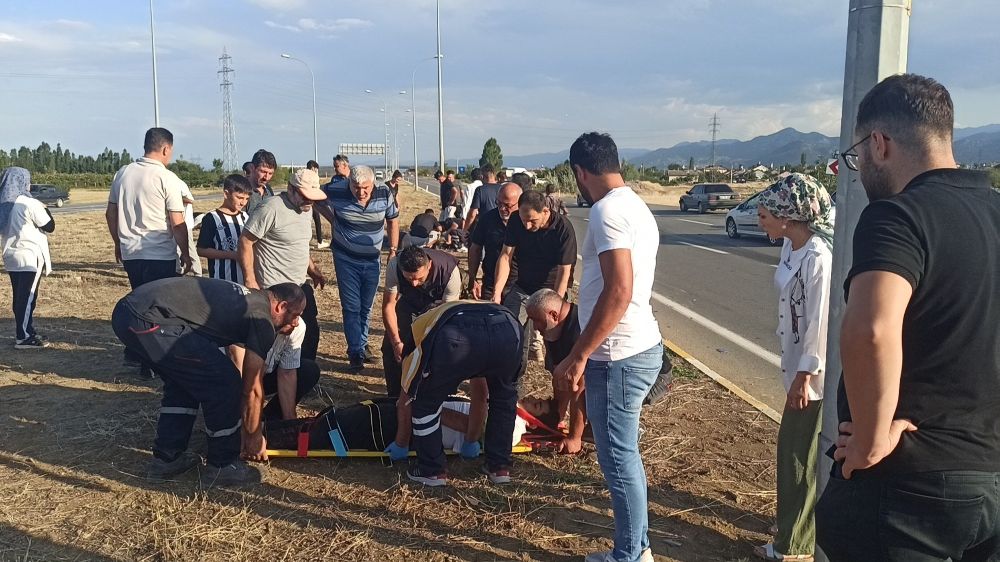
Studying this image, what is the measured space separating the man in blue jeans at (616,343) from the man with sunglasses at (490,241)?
3086mm

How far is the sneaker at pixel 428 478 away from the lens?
161 inches

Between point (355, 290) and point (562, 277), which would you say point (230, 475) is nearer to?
point (355, 290)

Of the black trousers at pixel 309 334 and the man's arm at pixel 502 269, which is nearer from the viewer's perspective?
the black trousers at pixel 309 334

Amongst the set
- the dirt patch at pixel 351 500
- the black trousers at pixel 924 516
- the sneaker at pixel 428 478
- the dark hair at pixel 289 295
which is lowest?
the dirt patch at pixel 351 500

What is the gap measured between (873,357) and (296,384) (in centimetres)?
382

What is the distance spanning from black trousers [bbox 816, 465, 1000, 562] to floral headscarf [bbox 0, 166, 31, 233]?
7.66 m

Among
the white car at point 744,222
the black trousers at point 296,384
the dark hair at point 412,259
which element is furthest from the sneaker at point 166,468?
the white car at point 744,222

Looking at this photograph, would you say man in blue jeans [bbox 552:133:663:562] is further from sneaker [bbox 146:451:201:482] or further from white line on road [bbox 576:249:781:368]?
white line on road [bbox 576:249:781:368]

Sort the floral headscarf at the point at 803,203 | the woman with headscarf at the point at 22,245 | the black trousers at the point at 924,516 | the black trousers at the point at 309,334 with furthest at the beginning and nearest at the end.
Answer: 1. the woman with headscarf at the point at 22,245
2. the black trousers at the point at 309,334
3. the floral headscarf at the point at 803,203
4. the black trousers at the point at 924,516

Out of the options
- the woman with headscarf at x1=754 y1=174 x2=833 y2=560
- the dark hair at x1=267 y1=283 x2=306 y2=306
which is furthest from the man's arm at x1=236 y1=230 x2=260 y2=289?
the woman with headscarf at x1=754 y1=174 x2=833 y2=560

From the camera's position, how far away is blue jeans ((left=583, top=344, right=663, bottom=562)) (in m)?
2.96

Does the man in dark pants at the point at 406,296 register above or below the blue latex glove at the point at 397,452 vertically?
above

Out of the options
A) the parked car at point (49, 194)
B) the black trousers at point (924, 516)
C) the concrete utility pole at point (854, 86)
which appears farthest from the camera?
the parked car at point (49, 194)

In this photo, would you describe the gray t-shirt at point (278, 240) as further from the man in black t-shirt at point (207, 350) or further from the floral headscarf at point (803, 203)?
the floral headscarf at point (803, 203)
